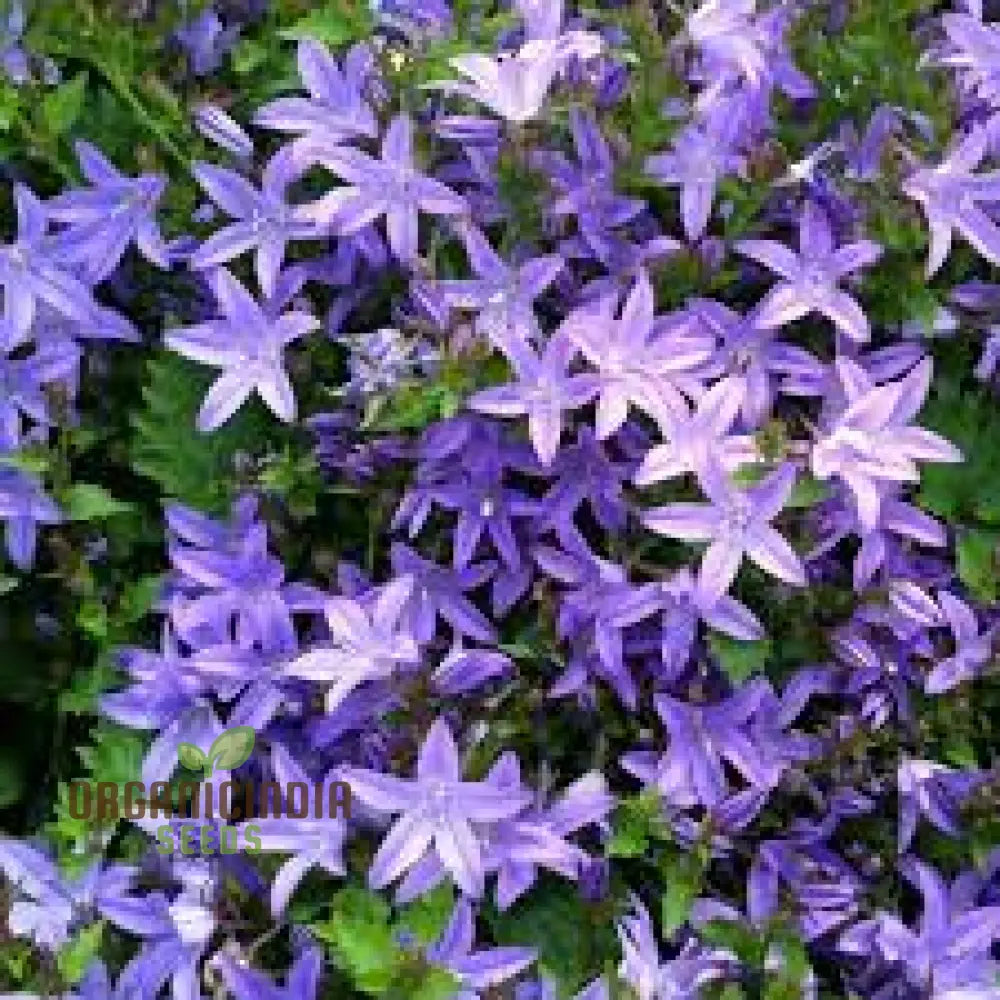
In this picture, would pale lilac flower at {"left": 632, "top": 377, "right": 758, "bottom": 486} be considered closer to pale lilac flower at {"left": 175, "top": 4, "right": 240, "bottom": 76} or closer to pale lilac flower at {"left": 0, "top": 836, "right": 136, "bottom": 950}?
pale lilac flower at {"left": 0, "top": 836, "right": 136, "bottom": 950}

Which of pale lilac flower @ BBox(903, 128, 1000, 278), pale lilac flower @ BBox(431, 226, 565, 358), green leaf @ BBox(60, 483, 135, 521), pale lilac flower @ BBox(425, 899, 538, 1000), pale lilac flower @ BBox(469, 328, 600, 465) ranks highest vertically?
pale lilac flower @ BBox(903, 128, 1000, 278)

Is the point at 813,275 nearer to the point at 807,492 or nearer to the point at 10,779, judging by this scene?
the point at 807,492

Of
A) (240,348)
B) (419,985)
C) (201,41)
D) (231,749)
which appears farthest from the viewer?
(201,41)

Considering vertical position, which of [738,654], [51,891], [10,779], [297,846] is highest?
[738,654]

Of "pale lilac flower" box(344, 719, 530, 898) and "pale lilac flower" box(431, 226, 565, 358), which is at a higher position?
"pale lilac flower" box(431, 226, 565, 358)

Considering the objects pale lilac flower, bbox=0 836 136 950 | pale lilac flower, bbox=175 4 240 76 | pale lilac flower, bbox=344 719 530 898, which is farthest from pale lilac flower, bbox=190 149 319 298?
pale lilac flower, bbox=0 836 136 950

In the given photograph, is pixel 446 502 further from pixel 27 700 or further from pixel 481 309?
A: pixel 27 700

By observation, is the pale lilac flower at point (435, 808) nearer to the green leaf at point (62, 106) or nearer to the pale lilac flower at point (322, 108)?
the pale lilac flower at point (322, 108)

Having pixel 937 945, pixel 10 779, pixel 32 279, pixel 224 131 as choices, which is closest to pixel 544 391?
pixel 224 131
